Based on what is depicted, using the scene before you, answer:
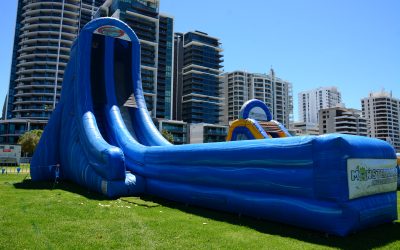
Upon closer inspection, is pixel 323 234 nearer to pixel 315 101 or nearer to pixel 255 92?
pixel 255 92

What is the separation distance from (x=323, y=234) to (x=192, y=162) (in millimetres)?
4655

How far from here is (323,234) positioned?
7.13 meters

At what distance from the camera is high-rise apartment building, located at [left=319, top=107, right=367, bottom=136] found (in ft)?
322

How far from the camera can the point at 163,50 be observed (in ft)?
273

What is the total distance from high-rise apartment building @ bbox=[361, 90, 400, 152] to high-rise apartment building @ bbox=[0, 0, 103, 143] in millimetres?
98266

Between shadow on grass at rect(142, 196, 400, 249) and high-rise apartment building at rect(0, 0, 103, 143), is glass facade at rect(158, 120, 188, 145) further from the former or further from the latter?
shadow on grass at rect(142, 196, 400, 249)

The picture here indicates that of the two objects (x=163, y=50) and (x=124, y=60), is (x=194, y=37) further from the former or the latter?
(x=124, y=60)

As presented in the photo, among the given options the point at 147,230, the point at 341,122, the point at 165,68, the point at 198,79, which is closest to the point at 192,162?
the point at 147,230

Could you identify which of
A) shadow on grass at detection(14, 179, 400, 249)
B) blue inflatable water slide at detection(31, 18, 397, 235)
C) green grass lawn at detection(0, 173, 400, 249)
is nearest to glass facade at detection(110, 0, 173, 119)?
blue inflatable water slide at detection(31, 18, 397, 235)

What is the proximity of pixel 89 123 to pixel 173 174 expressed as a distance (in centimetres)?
512

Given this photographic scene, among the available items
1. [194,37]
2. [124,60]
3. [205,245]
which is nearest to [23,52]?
[194,37]

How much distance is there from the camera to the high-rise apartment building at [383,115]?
111500 millimetres

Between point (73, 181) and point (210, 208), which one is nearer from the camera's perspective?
point (210, 208)

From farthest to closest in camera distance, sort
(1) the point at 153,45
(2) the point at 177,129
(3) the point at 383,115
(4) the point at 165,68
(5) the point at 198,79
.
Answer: (3) the point at 383,115 < (5) the point at 198,79 < (4) the point at 165,68 < (1) the point at 153,45 < (2) the point at 177,129
